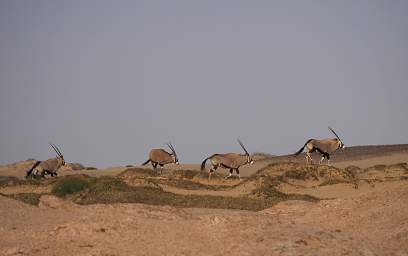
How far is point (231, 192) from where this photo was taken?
109 ft

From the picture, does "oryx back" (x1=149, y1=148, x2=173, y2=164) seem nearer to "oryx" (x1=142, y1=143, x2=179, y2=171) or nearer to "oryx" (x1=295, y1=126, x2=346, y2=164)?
"oryx" (x1=142, y1=143, x2=179, y2=171)

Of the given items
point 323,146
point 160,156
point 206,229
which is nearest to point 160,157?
point 160,156

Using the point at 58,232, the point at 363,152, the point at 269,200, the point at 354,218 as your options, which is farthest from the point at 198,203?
the point at 363,152

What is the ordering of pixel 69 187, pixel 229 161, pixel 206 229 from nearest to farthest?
pixel 206 229, pixel 69 187, pixel 229 161

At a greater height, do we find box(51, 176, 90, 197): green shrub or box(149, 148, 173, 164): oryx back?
box(149, 148, 173, 164): oryx back

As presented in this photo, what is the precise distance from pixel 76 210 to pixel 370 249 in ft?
22.4

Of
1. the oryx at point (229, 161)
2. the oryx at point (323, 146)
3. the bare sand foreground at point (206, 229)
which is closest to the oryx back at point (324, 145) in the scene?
the oryx at point (323, 146)

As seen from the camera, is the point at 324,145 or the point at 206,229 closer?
the point at 206,229

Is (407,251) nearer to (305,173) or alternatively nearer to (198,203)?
(198,203)

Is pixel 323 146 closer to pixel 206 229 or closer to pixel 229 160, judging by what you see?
pixel 229 160

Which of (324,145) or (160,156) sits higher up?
(324,145)

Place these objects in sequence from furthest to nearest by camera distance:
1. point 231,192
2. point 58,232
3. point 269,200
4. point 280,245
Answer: point 231,192 → point 269,200 → point 58,232 → point 280,245

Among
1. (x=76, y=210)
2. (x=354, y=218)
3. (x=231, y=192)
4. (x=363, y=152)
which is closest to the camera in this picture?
(x=354, y=218)

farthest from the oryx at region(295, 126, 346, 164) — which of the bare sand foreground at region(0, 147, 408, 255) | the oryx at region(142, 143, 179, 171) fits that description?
the bare sand foreground at region(0, 147, 408, 255)
